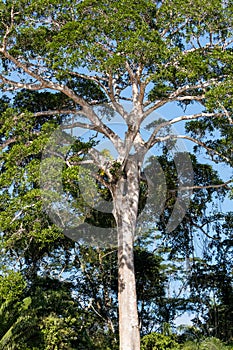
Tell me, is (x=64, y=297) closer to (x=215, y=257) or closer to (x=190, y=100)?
(x=215, y=257)

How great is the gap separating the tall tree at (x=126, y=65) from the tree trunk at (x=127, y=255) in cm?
2

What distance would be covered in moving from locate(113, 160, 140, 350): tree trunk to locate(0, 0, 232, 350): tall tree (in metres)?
0.02

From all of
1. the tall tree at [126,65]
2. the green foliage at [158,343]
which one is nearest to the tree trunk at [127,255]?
the tall tree at [126,65]

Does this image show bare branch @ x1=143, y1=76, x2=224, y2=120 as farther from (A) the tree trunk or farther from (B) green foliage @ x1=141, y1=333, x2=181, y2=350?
(B) green foliage @ x1=141, y1=333, x2=181, y2=350

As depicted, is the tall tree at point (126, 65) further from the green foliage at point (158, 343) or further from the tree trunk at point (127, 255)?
the green foliage at point (158, 343)

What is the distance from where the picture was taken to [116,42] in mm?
9219

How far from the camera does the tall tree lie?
8984 millimetres

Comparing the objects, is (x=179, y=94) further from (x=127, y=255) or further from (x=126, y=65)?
(x=127, y=255)

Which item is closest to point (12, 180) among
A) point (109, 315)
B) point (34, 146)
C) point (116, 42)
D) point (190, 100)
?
point (34, 146)

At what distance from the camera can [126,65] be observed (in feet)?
31.7

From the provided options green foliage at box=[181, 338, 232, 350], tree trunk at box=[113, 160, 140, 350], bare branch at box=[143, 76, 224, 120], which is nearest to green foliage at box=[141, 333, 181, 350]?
green foliage at box=[181, 338, 232, 350]

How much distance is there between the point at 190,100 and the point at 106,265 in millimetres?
6035

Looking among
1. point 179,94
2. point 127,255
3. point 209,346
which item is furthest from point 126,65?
point 209,346

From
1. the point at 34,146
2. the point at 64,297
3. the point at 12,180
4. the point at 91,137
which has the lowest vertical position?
the point at 64,297
